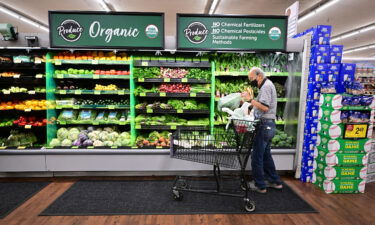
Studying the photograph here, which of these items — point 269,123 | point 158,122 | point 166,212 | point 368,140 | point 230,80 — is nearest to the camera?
point 166,212

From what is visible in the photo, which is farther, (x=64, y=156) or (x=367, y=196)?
(x=64, y=156)

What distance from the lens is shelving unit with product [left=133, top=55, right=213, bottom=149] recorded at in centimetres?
398

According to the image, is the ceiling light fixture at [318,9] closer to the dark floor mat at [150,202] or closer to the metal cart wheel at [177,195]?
the dark floor mat at [150,202]

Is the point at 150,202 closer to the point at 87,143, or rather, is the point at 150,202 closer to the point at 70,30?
the point at 87,143

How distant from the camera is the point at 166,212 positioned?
2.85 m

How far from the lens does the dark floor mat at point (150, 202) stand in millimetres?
2893

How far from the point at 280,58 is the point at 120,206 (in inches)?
150

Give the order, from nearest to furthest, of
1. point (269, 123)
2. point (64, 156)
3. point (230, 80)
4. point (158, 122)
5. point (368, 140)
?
point (269, 123) → point (368, 140) → point (64, 156) → point (158, 122) → point (230, 80)

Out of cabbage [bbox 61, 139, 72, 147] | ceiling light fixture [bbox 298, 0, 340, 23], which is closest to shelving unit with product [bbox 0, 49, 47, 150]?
cabbage [bbox 61, 139, 72, 147]

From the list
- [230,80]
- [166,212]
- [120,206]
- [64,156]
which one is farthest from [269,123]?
[64,156]

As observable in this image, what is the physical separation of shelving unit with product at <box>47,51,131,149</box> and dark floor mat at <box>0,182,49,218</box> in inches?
27.3

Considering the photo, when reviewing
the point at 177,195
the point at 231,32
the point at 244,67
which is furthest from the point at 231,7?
the point at 177,195

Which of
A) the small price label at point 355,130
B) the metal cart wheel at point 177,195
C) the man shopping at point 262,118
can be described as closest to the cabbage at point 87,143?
the metal cart wheel at point 177,195

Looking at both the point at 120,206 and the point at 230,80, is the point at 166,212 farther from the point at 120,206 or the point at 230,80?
the point at 230,80
